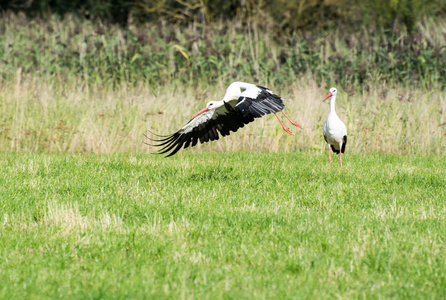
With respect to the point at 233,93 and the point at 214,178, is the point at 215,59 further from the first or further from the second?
the point at 214,178

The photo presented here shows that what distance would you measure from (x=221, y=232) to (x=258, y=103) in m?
2.03

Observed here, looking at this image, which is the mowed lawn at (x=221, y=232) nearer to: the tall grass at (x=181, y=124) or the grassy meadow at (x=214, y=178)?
the grassy meadow at (x=214, y=178)

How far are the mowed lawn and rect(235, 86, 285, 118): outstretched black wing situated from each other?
82 cm

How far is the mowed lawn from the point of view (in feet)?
11.4

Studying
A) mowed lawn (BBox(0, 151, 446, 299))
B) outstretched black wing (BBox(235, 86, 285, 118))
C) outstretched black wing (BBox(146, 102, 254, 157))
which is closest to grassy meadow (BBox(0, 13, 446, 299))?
mowed lawn (BBox(0, 151, 446, 299))

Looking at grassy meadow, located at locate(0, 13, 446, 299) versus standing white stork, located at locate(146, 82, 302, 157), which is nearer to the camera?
grassy meadow, located at locate(0, 13, 446, 299)

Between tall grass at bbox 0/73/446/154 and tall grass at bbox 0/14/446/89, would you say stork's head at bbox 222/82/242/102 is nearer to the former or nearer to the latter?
tall grass at bbox 0/73/446/154

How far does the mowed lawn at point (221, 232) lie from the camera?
3482 mm

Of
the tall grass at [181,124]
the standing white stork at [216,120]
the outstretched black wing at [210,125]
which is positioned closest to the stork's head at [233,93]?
the standing white stork at [216,120]

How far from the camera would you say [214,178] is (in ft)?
21.6

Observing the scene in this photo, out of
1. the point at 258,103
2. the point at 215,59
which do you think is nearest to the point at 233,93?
the point at 258,103

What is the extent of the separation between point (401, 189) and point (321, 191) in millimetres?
905

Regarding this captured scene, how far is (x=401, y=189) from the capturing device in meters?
6.08

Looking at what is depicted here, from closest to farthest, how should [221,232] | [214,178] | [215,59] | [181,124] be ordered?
[221,232] < [214,178] < [181,124] < [215,59]
